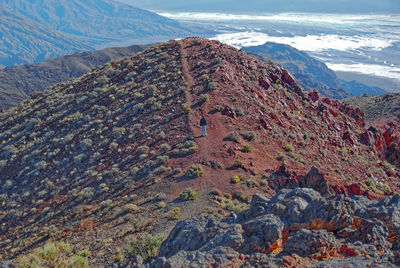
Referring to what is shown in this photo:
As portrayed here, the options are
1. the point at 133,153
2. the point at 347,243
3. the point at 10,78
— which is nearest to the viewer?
the point at 347,243

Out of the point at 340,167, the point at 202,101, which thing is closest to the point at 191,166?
the point at 202,101

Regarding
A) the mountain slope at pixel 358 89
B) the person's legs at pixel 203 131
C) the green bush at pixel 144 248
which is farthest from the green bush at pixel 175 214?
the mountain slope at pixel 358 89

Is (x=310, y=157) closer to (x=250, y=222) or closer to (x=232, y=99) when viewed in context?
(x=232, y=99)

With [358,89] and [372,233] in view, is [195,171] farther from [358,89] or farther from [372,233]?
[358,89]

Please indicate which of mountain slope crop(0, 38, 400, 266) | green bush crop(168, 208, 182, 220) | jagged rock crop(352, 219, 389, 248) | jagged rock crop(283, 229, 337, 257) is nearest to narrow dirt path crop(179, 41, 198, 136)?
mountain slope crop(0, 38, 400, 266)

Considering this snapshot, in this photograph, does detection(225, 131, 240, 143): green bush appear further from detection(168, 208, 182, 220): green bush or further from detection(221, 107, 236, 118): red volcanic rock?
detection(168, 208, 182, 220): green bush

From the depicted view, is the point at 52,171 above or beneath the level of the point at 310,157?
beneath

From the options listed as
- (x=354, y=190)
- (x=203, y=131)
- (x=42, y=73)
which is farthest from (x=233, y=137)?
(x=42, y=73)
